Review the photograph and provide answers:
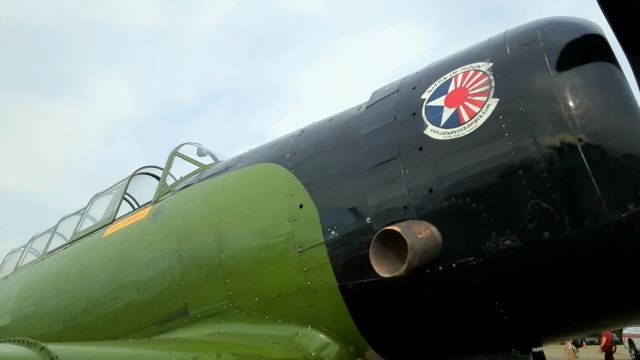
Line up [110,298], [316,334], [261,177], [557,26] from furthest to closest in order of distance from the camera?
[110,298] < [261,177] < [316,334] < [557,26]

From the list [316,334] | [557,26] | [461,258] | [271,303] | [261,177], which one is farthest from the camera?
[261,177]

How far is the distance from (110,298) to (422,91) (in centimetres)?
367

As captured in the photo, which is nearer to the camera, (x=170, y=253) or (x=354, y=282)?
(x=354, y=282)

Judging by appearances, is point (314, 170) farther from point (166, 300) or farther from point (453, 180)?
point (166, 300)

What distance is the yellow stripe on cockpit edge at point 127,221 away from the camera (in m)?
5.57

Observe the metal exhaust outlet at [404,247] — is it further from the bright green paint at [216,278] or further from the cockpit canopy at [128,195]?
the cockpit canopy at [128,195]

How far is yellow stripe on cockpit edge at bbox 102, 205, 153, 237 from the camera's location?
18.3 ft

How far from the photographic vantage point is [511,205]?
3098 millimetres

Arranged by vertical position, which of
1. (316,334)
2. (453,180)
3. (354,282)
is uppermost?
(453,180)

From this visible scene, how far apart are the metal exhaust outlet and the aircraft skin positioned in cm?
12

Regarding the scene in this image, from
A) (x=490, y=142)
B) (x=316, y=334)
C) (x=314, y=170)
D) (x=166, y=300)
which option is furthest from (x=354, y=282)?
(x=166, y=300)

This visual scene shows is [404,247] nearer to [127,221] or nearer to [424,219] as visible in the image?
[424,219]

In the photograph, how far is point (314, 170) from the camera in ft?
13.9

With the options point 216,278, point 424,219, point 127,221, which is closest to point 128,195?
point 127,221
